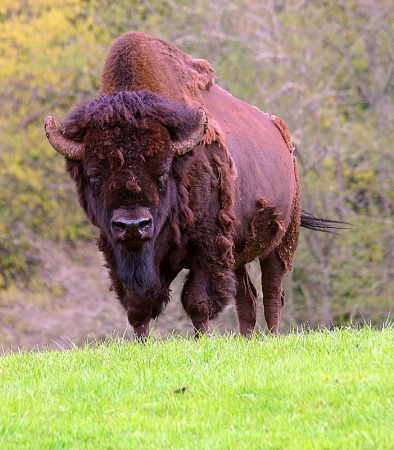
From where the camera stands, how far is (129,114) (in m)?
7.94

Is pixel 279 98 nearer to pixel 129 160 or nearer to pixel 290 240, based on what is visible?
pixel 290 240

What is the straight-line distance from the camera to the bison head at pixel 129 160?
7.78 metres

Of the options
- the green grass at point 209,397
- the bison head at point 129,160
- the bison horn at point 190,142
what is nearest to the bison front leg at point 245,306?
the bison head at point 129,160

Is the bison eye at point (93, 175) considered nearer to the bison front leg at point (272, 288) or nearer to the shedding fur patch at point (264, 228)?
the shedding fur patch at point (264, 228)

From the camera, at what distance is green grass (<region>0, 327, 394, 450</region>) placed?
512cm

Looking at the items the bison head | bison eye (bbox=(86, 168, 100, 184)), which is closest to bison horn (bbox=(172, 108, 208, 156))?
the bison head

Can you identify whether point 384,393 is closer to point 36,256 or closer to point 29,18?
point 36,256

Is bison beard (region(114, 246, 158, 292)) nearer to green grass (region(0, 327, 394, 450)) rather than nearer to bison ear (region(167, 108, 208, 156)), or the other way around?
green grass (region(0, 327, 394, 450))

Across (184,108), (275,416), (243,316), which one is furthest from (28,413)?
(243,316)

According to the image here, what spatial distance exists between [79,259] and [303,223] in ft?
42.8

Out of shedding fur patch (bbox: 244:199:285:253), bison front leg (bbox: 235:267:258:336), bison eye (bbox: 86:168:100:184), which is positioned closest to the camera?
bison eye (bbox: 86:168:100:184)

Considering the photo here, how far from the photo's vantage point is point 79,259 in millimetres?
24562

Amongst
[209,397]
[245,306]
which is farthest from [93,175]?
[245,306]

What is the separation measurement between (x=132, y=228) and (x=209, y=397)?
214 centimetres
